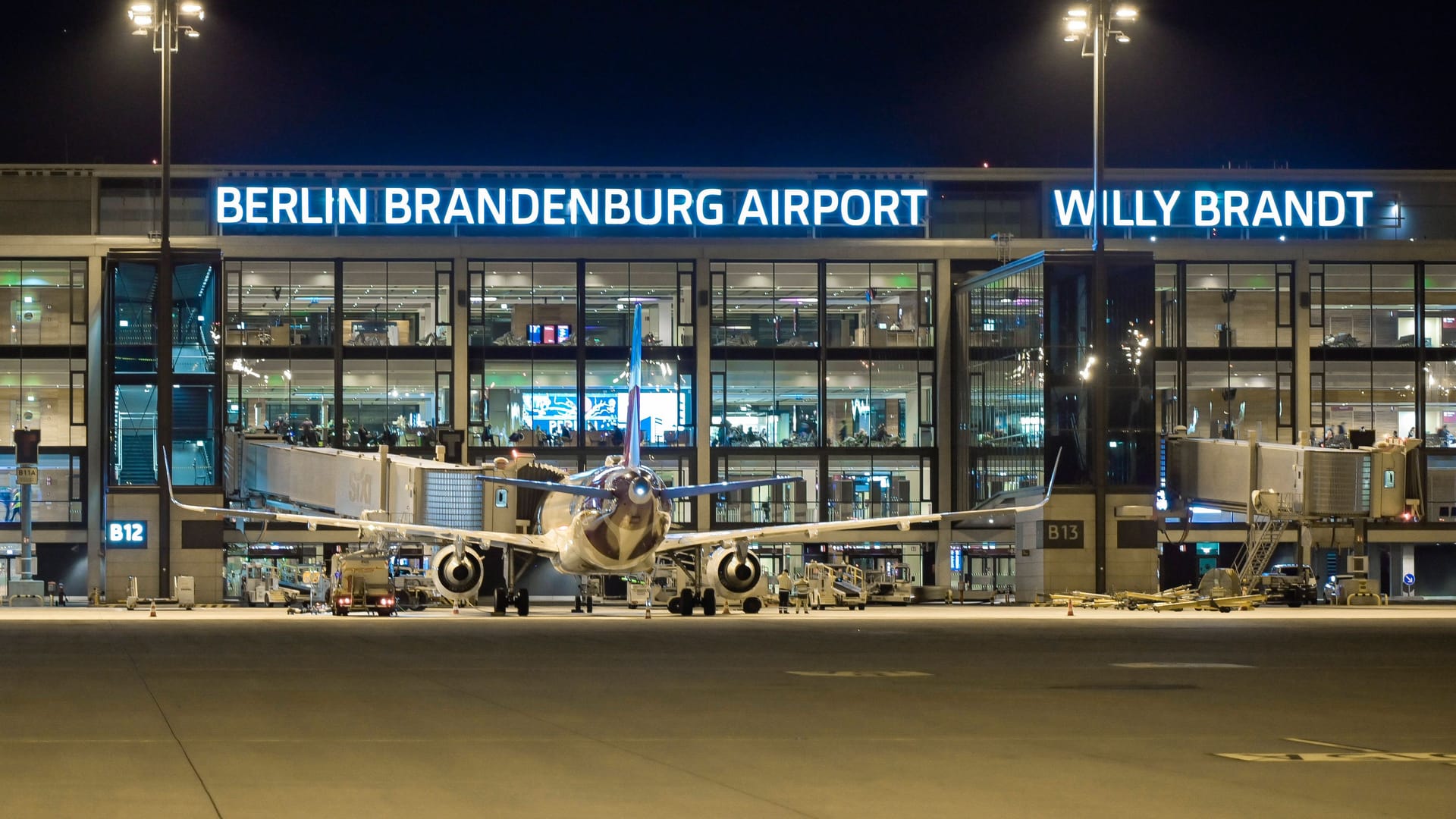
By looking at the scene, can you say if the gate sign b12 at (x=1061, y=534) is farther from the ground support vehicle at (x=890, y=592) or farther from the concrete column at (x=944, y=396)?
the concrete column at (x=944, y=396)

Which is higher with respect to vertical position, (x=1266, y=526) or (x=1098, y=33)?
(x=1098, y=33)

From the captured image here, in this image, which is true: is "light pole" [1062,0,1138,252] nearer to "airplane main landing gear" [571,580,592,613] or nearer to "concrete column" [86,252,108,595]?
"airplane main landing gear" [571,580,592,613]

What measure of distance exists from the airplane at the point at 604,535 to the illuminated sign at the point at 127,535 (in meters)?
16.2

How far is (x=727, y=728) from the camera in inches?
794

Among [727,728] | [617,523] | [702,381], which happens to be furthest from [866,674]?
[702,381]

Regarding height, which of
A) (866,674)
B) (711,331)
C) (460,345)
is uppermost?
(711,331)

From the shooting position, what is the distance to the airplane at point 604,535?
5494 centimetres

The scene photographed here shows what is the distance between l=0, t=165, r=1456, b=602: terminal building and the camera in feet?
288

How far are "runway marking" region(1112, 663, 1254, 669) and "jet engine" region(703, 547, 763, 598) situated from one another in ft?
98.7

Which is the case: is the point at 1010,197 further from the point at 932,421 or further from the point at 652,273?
the point at 652,273

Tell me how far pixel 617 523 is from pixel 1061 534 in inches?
1174

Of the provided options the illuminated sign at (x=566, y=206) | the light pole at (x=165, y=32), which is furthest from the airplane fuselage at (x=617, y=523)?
the illuminated sign at (x=566, y=206)

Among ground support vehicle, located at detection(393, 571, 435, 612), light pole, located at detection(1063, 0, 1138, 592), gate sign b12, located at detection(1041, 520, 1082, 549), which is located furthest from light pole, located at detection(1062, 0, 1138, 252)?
ground support vehicle, located at detection(393, 571, 435, 612)

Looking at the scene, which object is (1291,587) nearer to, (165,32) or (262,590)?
(262,590)
